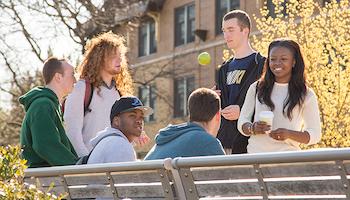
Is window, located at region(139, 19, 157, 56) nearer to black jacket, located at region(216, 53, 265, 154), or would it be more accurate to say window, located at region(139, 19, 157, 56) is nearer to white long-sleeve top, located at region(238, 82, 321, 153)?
black jacket, located at region(216, 53, 265, 154)

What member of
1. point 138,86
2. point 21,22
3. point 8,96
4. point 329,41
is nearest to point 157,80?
point 138,86

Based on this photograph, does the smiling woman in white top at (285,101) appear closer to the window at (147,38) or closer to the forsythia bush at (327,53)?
the forsythia bush at (327,53)

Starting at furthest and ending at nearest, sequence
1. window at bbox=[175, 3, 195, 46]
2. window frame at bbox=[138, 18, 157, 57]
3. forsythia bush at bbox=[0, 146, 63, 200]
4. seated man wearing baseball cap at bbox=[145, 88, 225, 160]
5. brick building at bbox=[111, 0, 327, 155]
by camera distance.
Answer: window frame at bbox=[138, 18, 157, 57] < window at bbox=[175, 3, 195, 46] < brick building at bbox=[111, 0, 327, 155] < seated man wearing baseball cap at bbox=[145, 88, 225, 160] < forsythia bush at bbox=[0, 146, 63, 200]

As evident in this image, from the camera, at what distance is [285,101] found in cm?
722

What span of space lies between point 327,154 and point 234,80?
10.9ft

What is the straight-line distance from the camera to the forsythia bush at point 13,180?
14.4 feet

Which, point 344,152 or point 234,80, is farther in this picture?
point 234,80

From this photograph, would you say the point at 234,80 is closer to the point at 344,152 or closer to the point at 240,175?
the point at 240,175

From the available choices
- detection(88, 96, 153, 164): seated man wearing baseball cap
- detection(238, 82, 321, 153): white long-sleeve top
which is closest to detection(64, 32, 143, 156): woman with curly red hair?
detection(88, 96, 153, 164): seated man wearing baseball cap

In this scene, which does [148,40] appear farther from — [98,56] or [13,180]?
[13,180]

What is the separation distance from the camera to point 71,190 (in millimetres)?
7082

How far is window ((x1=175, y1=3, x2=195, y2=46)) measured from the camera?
41.1m

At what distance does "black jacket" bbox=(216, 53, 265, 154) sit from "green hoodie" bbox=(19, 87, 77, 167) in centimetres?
125

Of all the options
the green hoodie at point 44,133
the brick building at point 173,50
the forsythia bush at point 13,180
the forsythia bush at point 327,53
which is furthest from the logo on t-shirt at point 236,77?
the brick building at point 173,50
